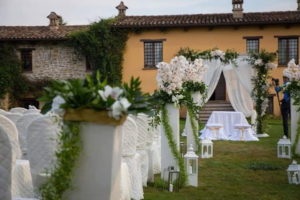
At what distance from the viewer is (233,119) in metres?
13.5

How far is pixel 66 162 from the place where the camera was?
9.09 ft

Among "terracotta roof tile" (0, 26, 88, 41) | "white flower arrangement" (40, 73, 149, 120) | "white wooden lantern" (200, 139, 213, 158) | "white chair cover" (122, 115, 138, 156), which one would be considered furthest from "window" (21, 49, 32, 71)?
"white flower arrangement" (40, 73, 149, 120)

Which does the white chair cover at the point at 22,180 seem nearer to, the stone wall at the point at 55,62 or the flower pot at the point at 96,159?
the flower pot at the point at 96,159

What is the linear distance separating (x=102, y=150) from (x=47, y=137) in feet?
3.76

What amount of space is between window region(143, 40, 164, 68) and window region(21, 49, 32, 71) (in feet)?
19.4

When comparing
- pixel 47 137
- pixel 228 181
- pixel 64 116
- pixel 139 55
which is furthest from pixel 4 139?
pixel 139 55

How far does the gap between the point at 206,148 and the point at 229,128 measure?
157 inches

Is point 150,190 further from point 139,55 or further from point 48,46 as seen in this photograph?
point 48,46

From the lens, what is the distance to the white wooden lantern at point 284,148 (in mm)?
9320

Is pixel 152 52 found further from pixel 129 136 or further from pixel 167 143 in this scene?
pixel 129 136

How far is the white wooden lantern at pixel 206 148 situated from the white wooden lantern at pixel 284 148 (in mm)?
1454

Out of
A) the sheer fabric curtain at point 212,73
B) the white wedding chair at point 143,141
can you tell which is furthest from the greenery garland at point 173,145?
the sheer fabric curtain at point 212,73

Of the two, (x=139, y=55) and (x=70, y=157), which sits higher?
(x=139, y=55)

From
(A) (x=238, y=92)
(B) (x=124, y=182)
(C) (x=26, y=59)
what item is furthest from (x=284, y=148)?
(C) (x=26, y=59)
